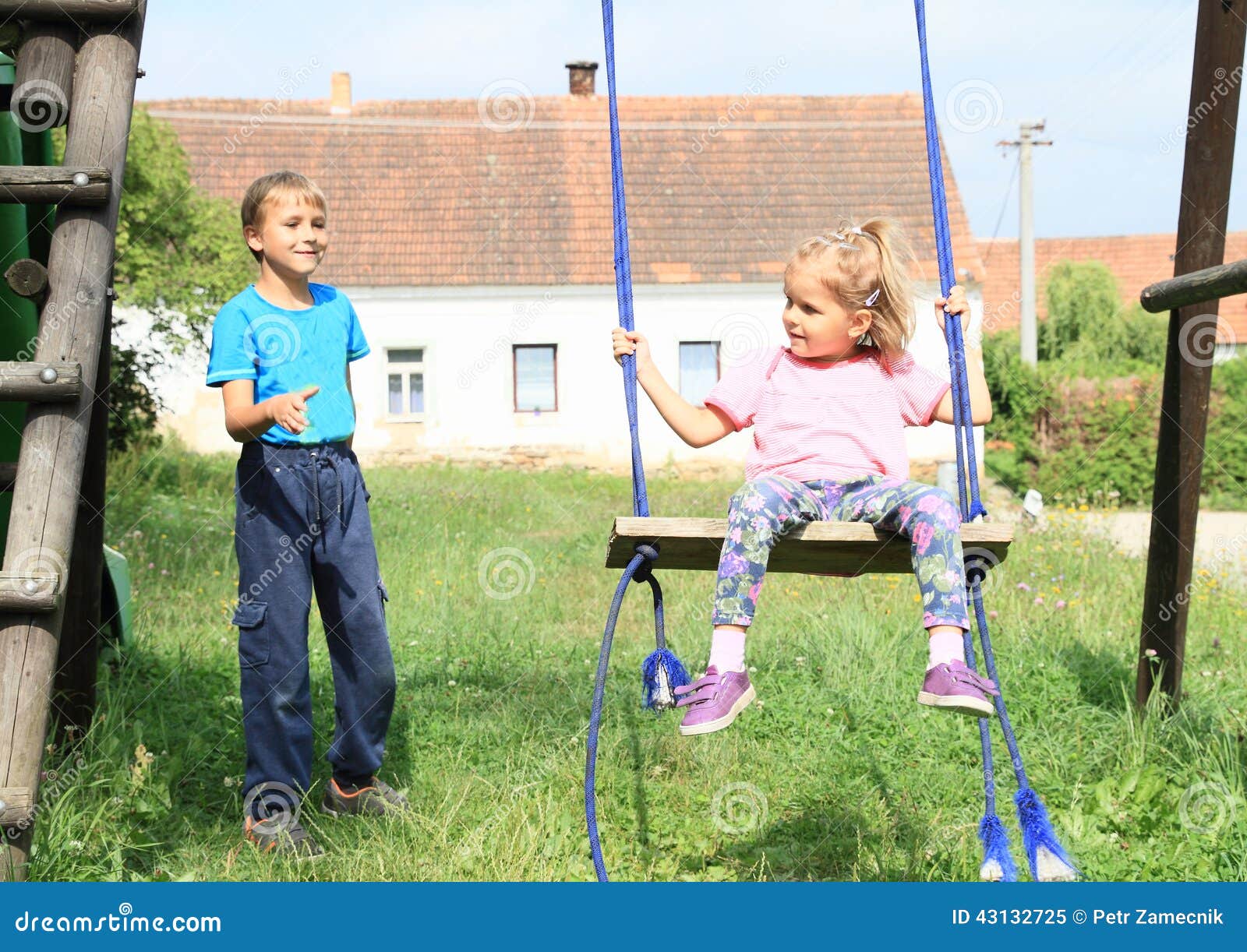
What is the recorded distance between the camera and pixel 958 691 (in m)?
2.76

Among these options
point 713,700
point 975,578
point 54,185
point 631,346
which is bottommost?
point 713,700

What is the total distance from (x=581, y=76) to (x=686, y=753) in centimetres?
1833

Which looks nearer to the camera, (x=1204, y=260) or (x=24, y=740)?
(x=24, y=740)

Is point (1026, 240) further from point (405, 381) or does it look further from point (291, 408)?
point (291, 408)

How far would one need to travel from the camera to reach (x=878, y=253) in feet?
10.9

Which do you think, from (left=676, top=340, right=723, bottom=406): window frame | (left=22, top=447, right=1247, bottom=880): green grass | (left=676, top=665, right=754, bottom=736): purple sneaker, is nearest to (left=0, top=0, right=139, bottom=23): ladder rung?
(left=22, top=447, right=1247, bottom=880): green grass

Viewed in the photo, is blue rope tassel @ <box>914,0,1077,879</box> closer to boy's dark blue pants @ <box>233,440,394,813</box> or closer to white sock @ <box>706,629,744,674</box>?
white sock @ <box>706,629,744,674</box>

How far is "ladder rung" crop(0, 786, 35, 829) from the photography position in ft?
8.38

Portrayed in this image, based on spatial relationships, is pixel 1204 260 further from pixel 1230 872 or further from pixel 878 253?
pixel 1230 872

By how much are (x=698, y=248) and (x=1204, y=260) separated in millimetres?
14514

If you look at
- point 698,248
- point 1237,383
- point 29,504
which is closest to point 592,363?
point 698,248

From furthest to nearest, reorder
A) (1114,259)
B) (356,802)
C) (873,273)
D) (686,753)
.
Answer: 1. (1114,259)
2. (686,753)
3. (356,802)
4. (873,273)

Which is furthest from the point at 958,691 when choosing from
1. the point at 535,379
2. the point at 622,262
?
the point at 535,379

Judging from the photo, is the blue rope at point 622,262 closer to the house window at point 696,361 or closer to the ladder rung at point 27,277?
the ladder rung at point 27,277
